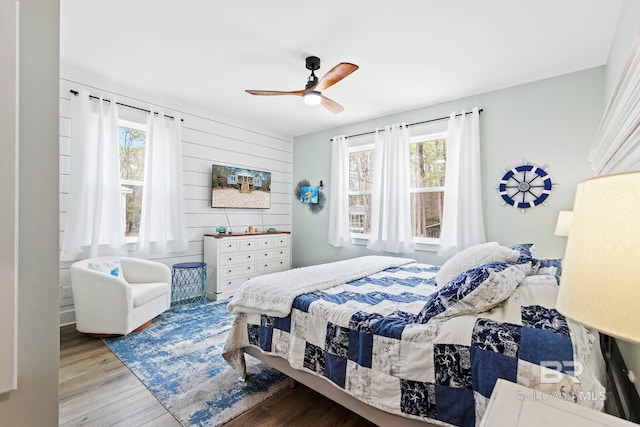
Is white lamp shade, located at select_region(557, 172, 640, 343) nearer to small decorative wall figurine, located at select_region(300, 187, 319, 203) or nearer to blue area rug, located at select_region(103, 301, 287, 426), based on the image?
blue area rug, located at select_region(103, 301, 287, 426)

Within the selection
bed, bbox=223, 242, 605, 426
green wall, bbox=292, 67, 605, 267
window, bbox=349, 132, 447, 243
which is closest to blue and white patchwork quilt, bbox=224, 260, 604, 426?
bed, bbox=223, 242, 605, 426

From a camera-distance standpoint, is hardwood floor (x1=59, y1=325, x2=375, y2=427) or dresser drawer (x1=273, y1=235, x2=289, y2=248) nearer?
hardwood floor (x1=59, y1=325, x2=375, y2=427)

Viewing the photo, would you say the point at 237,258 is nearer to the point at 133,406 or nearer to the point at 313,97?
the point at 133,406

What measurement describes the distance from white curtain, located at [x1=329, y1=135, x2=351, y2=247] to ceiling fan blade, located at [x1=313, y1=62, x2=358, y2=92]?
6.75 feet

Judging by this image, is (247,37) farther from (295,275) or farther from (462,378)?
(462,378)

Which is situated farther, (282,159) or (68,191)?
(282,159)

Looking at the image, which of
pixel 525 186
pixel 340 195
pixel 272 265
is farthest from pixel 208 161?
pixel 525 186

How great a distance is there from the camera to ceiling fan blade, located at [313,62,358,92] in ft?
7.52

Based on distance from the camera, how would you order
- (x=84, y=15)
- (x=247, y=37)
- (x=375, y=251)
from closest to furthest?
(x=84, y=15) → (x=247, y=37) → (x=375, y=251)

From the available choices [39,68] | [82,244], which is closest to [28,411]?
[39,68]

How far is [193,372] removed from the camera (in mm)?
2268

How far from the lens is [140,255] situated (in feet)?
12.0

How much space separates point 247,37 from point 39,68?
6.85 ft

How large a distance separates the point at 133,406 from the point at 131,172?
9.11ft
